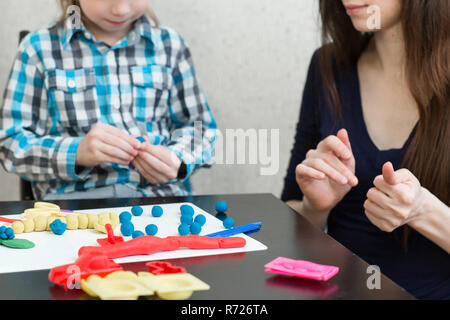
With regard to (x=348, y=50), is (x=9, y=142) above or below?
below

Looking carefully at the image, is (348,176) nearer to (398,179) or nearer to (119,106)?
(398,179)

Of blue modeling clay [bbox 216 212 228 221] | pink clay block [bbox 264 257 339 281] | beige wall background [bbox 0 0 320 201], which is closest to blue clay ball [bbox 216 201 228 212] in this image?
blue modeling clay [bbox 216 212 228 221]

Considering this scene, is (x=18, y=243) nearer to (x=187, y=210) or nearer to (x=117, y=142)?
(x=187, y=210)

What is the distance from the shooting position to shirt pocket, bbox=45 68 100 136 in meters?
1.13

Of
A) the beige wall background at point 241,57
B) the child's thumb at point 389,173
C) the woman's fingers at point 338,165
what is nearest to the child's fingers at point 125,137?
the woman's fingers at point 338,165

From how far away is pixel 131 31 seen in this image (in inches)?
46.1

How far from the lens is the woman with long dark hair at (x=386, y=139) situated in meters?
0.86

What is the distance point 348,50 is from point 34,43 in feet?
2.02

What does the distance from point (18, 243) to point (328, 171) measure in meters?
0.45

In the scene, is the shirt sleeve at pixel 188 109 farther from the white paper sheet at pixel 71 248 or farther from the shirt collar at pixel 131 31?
the white paper sheet at pixel 71 248

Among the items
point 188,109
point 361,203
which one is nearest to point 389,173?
point 361,203

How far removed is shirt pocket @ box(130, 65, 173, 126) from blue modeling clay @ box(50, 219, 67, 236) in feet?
1.72

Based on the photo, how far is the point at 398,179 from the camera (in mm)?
767
